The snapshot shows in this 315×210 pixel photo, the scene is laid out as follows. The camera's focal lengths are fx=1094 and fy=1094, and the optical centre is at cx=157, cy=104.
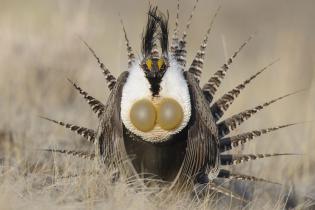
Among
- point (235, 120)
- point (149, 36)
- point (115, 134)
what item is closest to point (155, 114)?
point (115, 134)

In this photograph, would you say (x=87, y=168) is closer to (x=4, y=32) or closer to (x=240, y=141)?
(x=240, y=141)

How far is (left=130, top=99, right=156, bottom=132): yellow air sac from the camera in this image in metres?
5.31

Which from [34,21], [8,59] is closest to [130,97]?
[8,59]

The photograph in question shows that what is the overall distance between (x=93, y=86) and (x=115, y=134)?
4.37m

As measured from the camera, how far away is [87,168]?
17.8 ft

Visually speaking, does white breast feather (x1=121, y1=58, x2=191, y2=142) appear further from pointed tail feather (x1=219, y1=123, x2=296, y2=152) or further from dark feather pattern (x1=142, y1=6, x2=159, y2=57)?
pointed tail feather (x1=219, y1=123, x2=296, y2=152)

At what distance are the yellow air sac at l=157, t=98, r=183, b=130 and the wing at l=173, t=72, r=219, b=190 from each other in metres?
0.09

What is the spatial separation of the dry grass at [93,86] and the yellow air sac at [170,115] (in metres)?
0.34

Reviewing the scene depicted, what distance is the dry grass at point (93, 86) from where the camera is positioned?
16.5ft

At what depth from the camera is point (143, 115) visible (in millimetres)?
5320

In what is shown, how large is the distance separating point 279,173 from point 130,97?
235 cm

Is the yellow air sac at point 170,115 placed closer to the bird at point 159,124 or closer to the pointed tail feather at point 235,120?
the bird at point 159,124

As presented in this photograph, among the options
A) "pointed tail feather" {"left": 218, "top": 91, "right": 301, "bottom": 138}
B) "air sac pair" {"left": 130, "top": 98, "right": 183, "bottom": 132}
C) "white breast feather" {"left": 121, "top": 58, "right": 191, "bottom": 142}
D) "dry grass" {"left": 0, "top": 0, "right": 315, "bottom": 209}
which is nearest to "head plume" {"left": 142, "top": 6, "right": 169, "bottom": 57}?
"white breast feather" {"left": 121, "top": 58, "right": 191, "bottom": 142}

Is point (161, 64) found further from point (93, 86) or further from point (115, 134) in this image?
point (93, 86)
